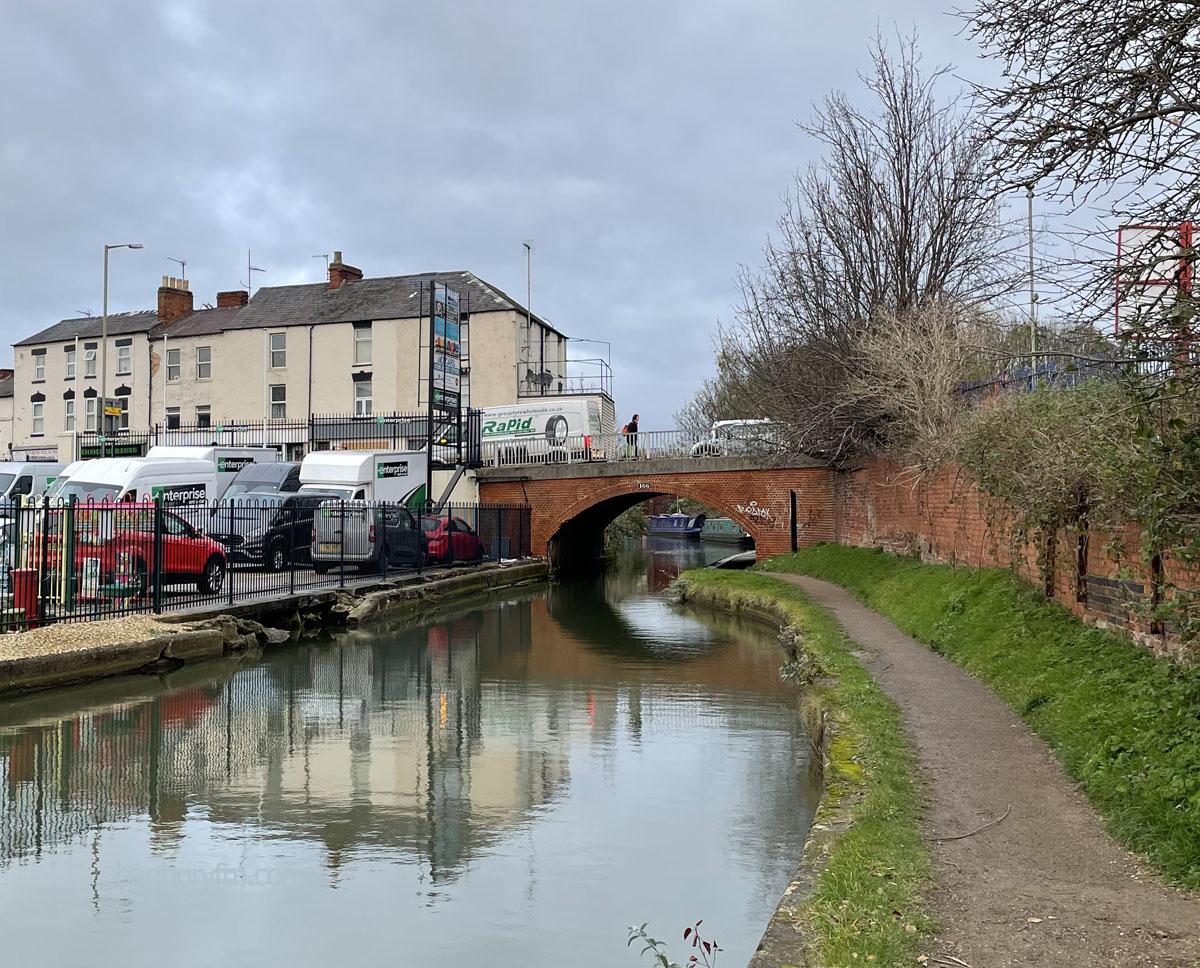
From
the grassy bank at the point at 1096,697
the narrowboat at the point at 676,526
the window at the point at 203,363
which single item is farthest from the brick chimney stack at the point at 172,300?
the grassy bank at the point at 1096,697

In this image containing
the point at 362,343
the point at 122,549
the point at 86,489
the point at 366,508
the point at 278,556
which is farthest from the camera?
the point at 362,343

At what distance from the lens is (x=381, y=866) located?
666 centimetres

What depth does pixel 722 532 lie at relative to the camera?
202 ft

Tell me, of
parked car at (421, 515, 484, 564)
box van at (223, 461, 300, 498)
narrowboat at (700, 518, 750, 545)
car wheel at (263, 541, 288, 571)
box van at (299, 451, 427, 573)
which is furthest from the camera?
narrowboat at (700, 518, 750, 545)

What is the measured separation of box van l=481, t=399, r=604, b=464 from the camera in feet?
114

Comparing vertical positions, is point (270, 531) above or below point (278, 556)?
above

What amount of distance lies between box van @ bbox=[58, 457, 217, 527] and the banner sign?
8.00 metres

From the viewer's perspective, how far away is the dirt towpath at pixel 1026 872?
417 centimetres

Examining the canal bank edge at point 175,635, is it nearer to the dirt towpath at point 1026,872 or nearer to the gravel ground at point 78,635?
the gravel ground at point 78,635

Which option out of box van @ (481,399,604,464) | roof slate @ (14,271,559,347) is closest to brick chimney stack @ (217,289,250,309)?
roof slate @ (14,271,559,347)

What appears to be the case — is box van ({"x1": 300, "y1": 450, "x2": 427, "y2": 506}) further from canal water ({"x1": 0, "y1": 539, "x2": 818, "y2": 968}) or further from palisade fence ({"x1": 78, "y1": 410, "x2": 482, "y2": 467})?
canal water ({"x1": 0, "y1": 539, "x2": 818, "y2": 968})

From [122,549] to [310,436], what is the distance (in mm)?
24214

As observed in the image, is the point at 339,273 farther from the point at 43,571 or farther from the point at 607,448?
the point at 43,571

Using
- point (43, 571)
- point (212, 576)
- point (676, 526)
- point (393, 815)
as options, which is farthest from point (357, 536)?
point (676, 526)
